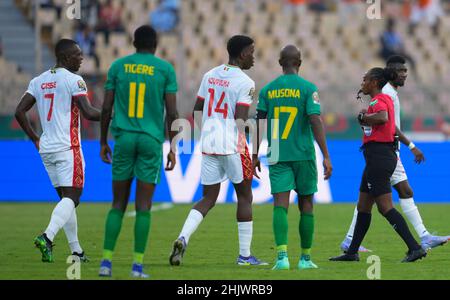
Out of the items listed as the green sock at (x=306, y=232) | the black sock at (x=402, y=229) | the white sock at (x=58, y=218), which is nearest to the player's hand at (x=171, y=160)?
the green sock at (x=306, y=232)

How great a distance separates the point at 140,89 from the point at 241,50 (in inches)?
74.6

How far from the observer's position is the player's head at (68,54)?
38.3ft

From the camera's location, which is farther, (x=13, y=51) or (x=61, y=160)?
(x=13, y=51)

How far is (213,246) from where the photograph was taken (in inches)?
524

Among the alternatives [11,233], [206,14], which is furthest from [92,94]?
[11,233]

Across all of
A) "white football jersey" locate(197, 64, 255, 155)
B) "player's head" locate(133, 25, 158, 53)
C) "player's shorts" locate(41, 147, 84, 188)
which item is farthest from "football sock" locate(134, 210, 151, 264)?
"player's shorts" locate(41, 147, 84, 188)

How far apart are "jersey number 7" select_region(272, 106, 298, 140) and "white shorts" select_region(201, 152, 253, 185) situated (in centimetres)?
74

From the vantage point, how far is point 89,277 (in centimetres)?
974

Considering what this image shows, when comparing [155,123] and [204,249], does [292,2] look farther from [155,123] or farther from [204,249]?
[155,123]

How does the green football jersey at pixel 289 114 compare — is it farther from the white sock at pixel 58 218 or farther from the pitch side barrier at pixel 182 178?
the pitch side barrier at pixel 182 178

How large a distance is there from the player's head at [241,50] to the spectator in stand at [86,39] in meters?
14.5

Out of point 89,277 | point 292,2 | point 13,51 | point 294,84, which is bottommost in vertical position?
point 89,277

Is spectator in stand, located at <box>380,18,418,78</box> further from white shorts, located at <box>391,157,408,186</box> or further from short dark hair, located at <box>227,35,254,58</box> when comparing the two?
short dark hair, located at <box>227,35,254,58</box>

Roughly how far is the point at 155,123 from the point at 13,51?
1734cm
